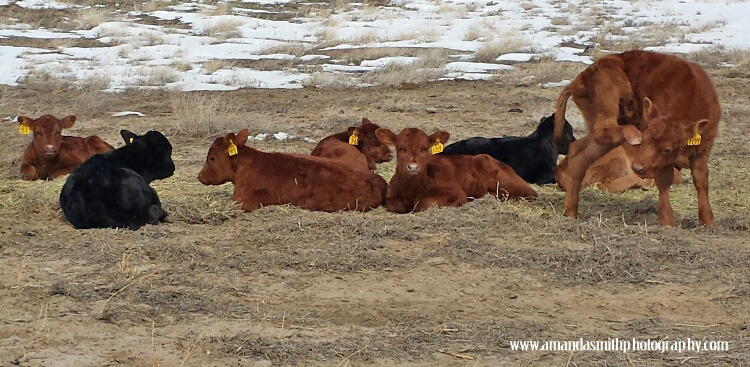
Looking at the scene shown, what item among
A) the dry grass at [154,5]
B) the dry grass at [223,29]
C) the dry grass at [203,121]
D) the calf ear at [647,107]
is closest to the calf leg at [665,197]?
the calf ear at [647,107]

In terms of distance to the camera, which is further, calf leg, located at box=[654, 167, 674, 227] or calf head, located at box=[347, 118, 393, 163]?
calf head, located at box=[347, 118, 393, 163]

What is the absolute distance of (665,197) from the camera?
8.72m

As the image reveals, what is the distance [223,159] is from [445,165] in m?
2.24

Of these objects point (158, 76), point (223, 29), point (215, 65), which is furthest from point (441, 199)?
point (223, 29)

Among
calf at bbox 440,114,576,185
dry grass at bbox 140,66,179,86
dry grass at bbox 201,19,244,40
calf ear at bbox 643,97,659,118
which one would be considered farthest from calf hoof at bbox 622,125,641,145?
dry grass at bbox 201,19,244,40

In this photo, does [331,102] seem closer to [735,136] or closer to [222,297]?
[735,136]

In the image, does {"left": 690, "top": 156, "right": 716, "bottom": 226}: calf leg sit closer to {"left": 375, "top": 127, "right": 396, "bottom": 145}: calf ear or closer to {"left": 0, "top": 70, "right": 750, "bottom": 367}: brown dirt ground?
{"left": 0, "top": 70, "right": 750, "bottom": 367}: brown dirt ground

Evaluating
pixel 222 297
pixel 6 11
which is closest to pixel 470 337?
pixel 222 297

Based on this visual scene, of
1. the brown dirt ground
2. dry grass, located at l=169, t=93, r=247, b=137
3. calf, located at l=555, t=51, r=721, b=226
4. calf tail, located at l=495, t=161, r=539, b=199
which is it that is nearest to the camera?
the brown dirt ground

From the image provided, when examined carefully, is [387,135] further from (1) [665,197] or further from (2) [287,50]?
(2) [287,50]

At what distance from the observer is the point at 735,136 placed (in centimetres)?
1422

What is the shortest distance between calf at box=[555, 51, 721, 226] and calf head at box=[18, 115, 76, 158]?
594cm

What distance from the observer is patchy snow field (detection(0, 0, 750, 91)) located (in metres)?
21.2

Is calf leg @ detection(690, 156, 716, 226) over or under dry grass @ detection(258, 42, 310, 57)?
over
